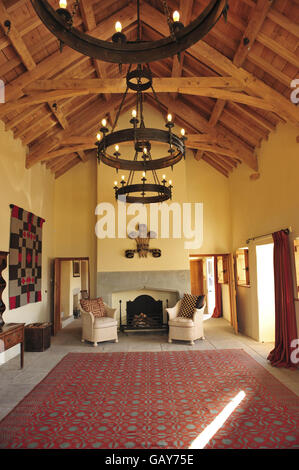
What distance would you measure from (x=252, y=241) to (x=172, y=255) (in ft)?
6.61

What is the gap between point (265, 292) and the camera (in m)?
6.59

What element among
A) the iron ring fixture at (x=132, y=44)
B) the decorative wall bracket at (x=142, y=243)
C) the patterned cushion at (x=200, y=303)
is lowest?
the patterned cushion at (x=200, y=303)

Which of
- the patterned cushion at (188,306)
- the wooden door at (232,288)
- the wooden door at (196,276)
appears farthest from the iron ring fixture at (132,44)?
the wooden door at (196,276)

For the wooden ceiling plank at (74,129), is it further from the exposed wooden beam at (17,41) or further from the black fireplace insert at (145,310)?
the black fireplace insert at (145,310)

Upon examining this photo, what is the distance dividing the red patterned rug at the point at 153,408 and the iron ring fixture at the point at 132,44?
299cm

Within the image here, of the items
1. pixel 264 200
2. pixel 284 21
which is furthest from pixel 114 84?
pixel 264 200

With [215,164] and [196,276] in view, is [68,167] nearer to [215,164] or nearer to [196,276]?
[215,164]

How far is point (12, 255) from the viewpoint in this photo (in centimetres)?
567

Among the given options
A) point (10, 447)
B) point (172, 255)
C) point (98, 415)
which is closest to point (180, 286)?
→ point (172, 255)

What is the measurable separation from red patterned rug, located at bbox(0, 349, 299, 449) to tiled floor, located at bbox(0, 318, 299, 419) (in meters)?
0.18

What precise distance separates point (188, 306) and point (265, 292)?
5.40 ft

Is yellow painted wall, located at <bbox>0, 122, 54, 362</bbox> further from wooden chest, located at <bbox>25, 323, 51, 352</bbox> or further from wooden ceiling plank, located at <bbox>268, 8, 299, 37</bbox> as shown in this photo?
wooden ceiling plank, located at <bbox>268, 8, 299, 37</bbox>

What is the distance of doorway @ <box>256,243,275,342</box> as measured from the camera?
21.4 feet

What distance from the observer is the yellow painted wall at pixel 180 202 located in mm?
7812
